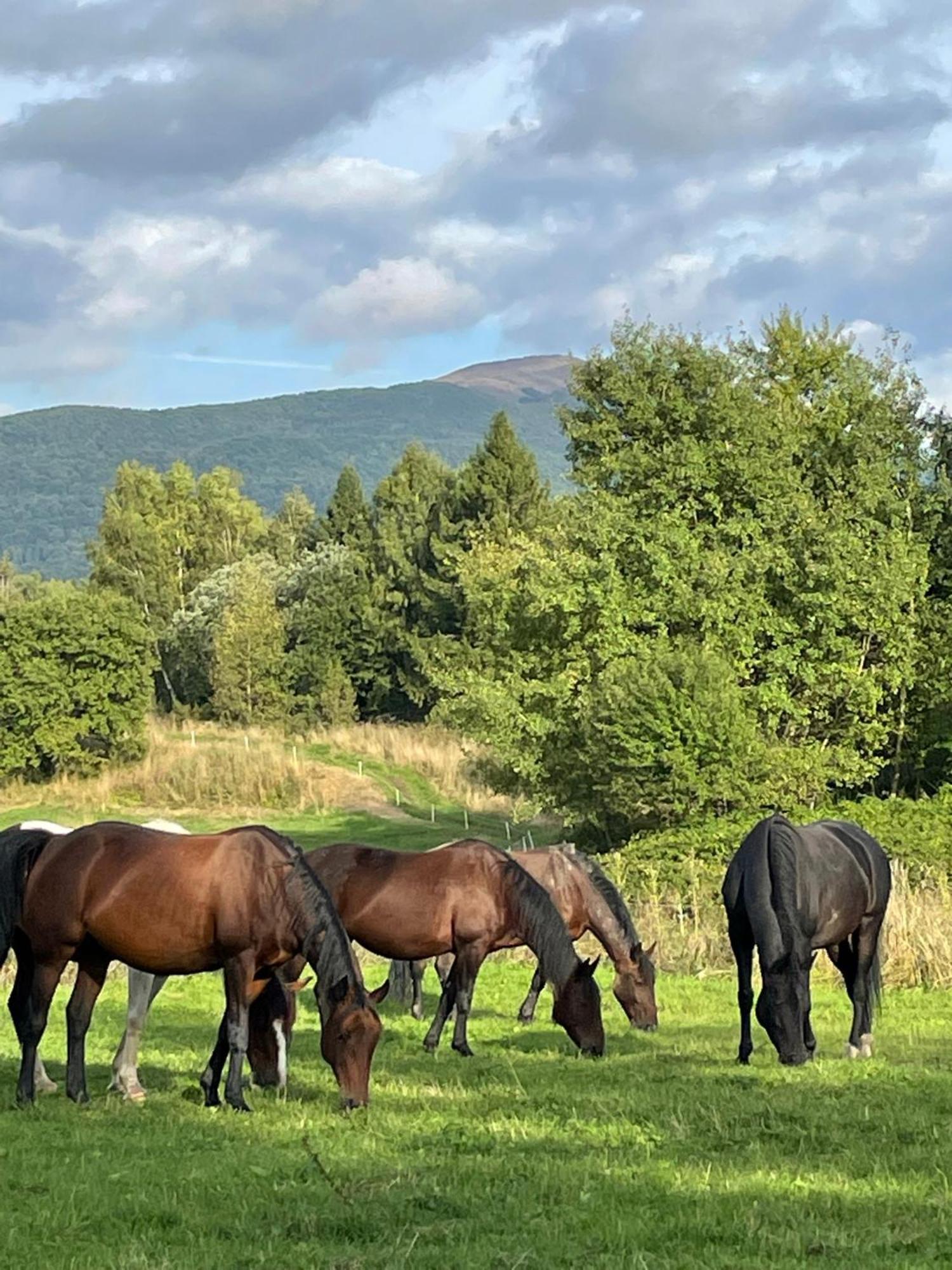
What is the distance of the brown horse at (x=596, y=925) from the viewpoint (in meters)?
14.8

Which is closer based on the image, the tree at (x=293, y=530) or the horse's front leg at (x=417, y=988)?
the horse's front leg at (x=417, y=988)

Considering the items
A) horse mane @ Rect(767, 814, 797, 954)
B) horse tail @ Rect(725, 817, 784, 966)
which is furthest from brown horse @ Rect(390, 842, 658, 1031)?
horse mane @ Rect(767, 814, 797, 954)

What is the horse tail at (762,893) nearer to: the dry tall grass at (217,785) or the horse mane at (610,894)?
the horse mane at (610,894)

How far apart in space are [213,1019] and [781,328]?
30.4 meters

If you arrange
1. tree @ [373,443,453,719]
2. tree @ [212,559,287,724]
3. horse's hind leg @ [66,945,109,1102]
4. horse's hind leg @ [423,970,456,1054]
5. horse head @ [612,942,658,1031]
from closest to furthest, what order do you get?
horse's hind leg @ [66,945,109,1102], horse's hind leg @ [423,970,456,1054], horse head @ [612,942,658,1031], tree @ [212,559,287,724], tree @ [373,443,453,719]

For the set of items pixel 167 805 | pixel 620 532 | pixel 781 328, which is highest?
pixel 781 328

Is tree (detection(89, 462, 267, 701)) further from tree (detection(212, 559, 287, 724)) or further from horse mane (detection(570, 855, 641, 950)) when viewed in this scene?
horse mane (detection(570, 855, 641, 950))

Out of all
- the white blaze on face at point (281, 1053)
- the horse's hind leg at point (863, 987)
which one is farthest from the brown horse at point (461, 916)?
the horse's hind leg at point (863, 987)

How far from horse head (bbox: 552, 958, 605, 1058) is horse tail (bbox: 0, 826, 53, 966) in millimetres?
4486

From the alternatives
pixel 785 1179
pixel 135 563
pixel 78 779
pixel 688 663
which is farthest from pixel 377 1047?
pixel 135 563

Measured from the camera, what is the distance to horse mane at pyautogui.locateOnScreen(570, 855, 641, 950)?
49.9 ft

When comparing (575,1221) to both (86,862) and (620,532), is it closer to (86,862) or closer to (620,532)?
(86,862)

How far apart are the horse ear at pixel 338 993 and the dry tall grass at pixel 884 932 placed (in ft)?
28.0

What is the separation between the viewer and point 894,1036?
13844 millimetres
